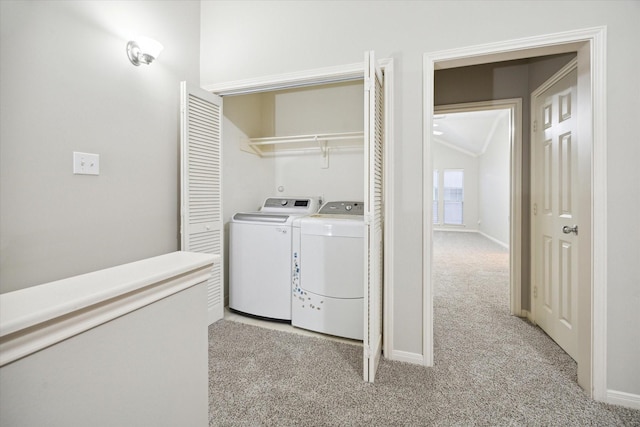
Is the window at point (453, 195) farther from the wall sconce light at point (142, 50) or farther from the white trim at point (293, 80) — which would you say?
the wall sconce light at point (142, 50)

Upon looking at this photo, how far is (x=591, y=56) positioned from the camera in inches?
63.4

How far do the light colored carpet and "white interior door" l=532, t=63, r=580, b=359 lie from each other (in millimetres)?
229

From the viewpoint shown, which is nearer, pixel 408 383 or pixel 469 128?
pixel 408 383

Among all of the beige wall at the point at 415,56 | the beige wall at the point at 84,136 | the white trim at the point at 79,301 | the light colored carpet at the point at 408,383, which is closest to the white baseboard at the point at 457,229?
the light colored carpet at the point at 408,383

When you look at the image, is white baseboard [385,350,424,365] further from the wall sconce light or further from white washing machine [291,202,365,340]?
the wall sconce light

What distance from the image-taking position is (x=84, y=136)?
67.4 inches

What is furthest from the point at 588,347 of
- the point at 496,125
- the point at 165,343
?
the point at 496,125

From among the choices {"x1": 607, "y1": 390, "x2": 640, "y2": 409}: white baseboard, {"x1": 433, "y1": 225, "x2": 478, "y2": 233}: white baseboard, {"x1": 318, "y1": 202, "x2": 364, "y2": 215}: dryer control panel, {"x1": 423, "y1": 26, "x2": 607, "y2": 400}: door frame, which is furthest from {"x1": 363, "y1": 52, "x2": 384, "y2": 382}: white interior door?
{"x1": 433, "y1": 225, "x2": 478, "y2": 233}: white baseboard

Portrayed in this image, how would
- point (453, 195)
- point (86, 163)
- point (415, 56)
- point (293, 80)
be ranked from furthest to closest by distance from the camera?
point (453, 195) < point (293, 80) < point (415, 56) < point (86, 163)

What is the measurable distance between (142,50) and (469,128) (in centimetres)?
752

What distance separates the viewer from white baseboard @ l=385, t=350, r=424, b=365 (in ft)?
6.47

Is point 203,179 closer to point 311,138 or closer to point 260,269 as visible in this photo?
point 260,269

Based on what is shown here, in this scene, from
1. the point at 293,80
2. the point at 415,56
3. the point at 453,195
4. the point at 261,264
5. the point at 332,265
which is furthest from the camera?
the point at 453,195

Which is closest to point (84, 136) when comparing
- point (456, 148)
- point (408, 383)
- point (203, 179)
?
point (203, 179)
